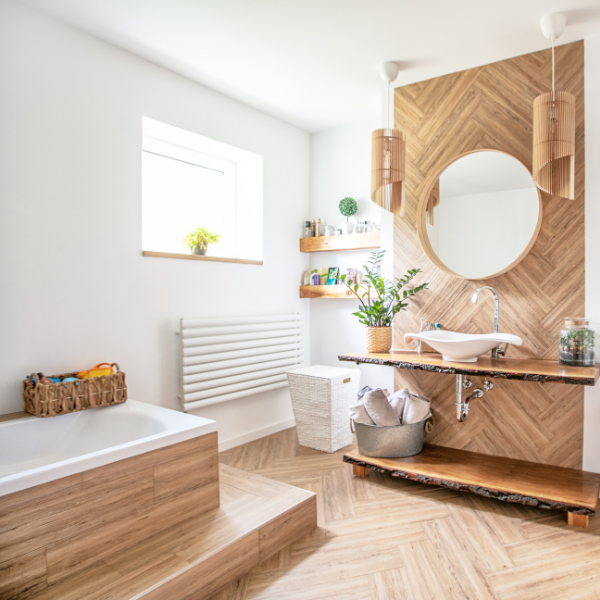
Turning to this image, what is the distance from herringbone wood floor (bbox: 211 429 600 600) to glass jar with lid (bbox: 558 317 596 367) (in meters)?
0.75

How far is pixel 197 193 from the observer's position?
3.40 m

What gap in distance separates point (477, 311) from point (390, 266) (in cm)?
63

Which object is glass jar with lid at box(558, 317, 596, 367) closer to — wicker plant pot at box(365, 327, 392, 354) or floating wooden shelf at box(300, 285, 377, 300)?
wicker plant pot at box(365, 327, 392, 354)

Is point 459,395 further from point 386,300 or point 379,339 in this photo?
point 386,300

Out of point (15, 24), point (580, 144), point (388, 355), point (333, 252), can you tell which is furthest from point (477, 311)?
point (15, 24)

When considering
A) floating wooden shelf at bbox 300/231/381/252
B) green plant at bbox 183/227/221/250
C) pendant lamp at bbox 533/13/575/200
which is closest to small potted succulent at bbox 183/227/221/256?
green plant at bbox 183/227/221/250

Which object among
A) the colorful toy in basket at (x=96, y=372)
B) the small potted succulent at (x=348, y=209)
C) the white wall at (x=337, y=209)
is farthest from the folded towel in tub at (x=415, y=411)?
the colorful toy in basket at (x=96, y=372)

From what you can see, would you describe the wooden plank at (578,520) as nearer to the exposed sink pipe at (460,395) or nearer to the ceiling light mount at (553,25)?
the exposed sink pipe at (460,395)

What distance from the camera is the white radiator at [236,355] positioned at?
2.88 m

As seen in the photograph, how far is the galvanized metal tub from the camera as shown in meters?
2.62

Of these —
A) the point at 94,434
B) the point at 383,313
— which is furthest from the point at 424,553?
the point at 94,434

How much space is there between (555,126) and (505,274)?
2.70 ft

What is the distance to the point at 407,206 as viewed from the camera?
2998 millimetres

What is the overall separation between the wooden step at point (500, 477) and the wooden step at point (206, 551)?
64cm
